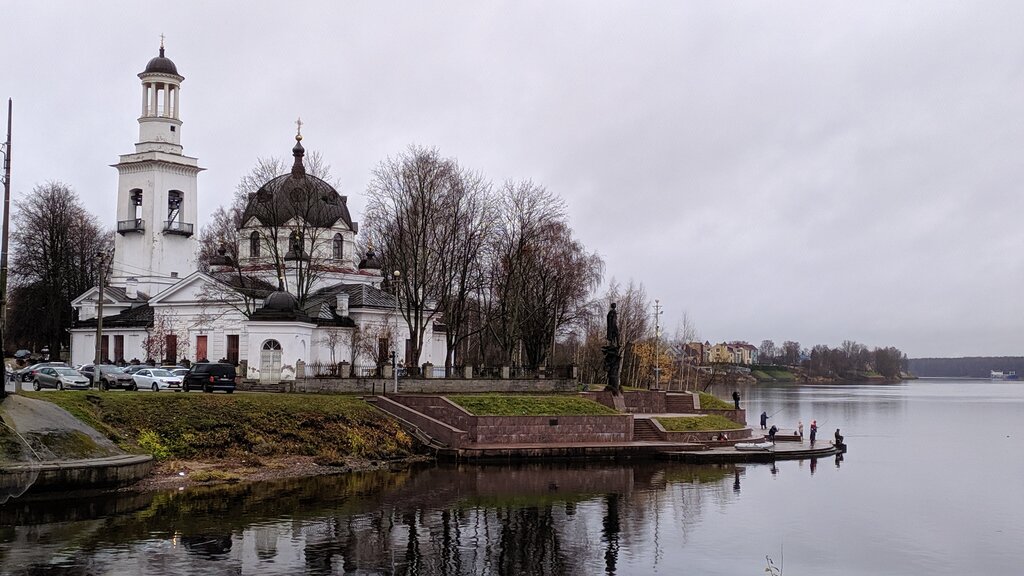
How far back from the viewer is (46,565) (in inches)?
907

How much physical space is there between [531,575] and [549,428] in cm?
2413

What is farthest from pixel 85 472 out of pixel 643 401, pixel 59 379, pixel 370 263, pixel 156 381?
pixel 370 263

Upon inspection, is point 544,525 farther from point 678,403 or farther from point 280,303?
point 678,403

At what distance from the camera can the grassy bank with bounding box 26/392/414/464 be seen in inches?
1441

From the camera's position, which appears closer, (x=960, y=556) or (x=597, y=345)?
(x=960, y=556)

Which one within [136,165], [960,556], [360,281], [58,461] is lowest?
[960,556]

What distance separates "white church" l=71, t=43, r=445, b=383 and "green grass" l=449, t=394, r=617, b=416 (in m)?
10.5

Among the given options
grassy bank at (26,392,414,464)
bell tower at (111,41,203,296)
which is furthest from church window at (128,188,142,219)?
grassy bank at (26,392,414,464)

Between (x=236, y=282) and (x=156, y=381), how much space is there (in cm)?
1621

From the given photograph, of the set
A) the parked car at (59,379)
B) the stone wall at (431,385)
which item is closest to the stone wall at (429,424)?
the stone wall at (431,385)

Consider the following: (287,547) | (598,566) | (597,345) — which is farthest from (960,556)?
(597,345)

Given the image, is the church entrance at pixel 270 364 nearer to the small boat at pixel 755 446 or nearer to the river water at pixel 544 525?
the river water at pixel 544 525

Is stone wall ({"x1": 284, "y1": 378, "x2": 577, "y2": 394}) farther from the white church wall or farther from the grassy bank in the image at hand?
the grassy bank

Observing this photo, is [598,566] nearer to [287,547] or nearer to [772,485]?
[287,547]
